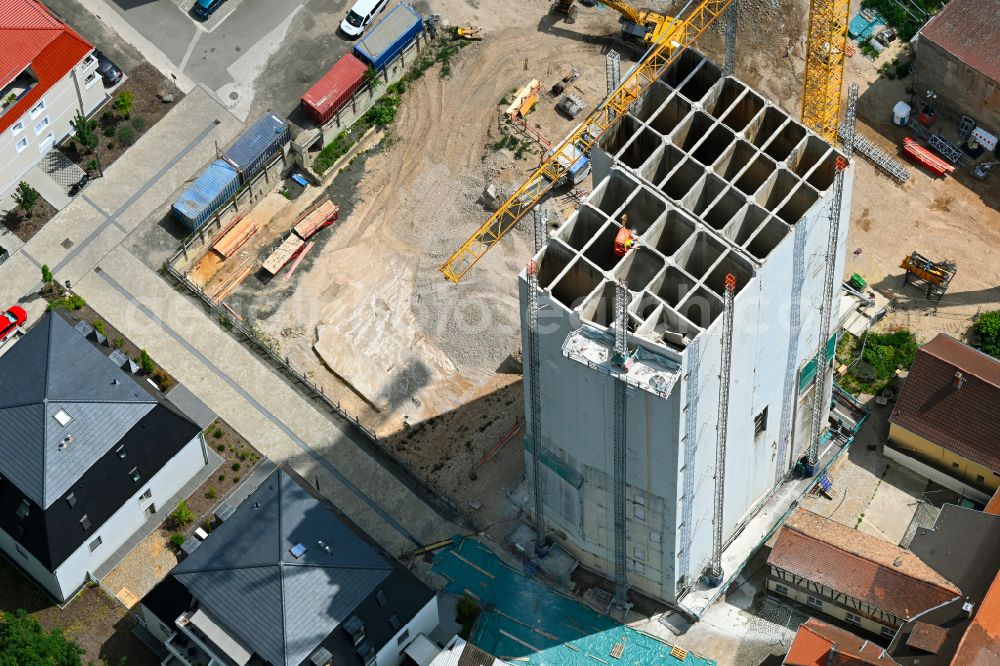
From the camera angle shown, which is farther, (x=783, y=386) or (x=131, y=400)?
(x=131, y=400)

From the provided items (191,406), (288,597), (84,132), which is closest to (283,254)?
(191,406)

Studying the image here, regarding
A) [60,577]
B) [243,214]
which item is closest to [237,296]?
[243,214]

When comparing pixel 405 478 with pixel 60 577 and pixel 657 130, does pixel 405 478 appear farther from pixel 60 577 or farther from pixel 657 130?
pixel 657 130

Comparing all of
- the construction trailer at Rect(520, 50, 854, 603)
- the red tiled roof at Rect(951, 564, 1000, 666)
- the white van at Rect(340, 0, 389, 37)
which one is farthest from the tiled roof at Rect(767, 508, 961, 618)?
the white van at Rect(340, 0, 389, 37)

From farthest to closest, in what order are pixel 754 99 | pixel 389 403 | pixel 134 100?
1. pixel 134 100
2. pixel 389 403
3. pixel 754 99

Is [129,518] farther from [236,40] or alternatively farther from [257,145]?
[236,40]

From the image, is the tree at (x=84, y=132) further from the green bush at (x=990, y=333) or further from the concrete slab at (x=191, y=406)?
the green bush at (x=990, y=333)

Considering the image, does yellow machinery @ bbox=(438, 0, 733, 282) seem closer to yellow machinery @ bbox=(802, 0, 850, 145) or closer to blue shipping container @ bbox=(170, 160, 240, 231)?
yellow machinery @ bbox=(802, 0, 850, 145)
